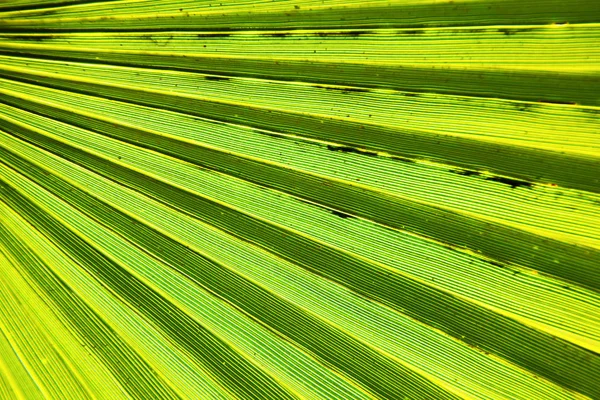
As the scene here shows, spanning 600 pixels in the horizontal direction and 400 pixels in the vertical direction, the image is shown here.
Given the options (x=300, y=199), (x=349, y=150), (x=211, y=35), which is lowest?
(x=300, y=199)

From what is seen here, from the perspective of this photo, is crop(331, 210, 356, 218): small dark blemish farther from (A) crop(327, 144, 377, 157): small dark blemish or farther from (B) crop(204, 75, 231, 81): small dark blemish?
(B) crop(204, 75, 231, 81): small dark blemish

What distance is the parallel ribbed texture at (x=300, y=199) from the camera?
729 millimetres

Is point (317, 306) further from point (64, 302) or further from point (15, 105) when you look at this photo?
point (15, 105)

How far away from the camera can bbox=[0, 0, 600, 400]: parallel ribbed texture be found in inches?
28.7

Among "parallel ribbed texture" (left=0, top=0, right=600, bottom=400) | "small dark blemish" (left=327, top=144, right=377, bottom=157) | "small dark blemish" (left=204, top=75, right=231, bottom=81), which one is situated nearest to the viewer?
"parallel ribbed texture" (left=0, top=0, right=600, bottom=400)

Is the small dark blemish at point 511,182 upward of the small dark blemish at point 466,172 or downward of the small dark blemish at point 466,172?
upward

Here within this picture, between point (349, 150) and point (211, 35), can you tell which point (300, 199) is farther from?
point (211, 35)

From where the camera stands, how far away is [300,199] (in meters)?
0.92

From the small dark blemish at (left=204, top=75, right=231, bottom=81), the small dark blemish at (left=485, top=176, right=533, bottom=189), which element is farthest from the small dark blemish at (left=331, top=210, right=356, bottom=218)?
the small dark blemish at (left=204, top=75, right=231, bottom=81)

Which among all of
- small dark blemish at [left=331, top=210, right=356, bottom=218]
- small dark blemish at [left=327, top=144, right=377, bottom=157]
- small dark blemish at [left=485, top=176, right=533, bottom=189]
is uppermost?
small dark blemish at [left=485, top=176, right=533, bottom=189]

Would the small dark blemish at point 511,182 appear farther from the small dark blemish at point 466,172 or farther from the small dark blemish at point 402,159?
the small dark blemish at point 402,159

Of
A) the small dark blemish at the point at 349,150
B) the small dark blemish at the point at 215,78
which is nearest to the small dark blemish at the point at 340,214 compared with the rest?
→ the small dark blemish at the point at 349,150

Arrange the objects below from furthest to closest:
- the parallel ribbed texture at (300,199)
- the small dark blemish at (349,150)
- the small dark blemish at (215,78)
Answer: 1. the small dark blemish at (215,78)
2. the small dark blemish at (349,150)
3. the parallel ribbed texture at (300,199)

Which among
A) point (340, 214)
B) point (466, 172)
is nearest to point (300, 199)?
point (340, 214)
